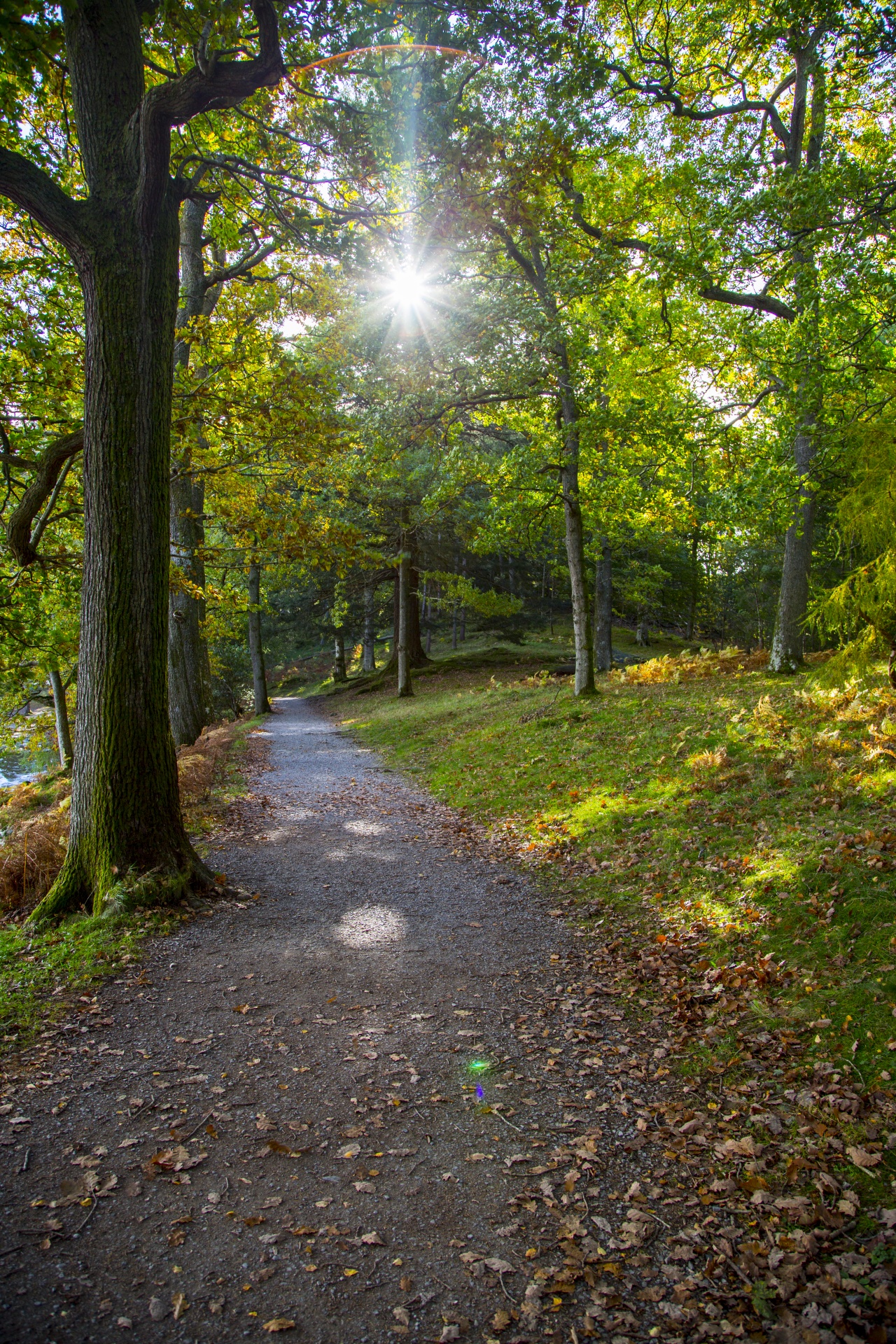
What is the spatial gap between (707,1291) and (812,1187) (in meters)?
0.81

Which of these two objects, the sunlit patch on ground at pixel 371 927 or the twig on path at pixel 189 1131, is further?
the sunlit patch on ground at pixel 371 927

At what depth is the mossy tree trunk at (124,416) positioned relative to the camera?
5.72 metres

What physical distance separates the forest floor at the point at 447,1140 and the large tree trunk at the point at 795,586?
25.7 feet

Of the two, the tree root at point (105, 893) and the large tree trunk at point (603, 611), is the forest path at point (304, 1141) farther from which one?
the large tree trunk at point (603, 611)

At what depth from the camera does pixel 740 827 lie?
271 inches

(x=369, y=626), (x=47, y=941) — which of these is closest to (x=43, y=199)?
(x=47, y=941)

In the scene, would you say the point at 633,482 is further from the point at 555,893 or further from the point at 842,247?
the point at 555,893

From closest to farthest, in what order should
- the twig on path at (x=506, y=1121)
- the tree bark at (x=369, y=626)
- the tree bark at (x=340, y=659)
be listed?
the twig on path at (x=506, y=1121), the tree bark at (x=369, y=626), the tree bark at (x=340, y=659)

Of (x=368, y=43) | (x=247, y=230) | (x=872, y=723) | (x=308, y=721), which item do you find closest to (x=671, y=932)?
(x=872, y=723)

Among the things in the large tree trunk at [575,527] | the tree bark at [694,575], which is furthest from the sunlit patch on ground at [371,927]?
the tree bark at [694,575]

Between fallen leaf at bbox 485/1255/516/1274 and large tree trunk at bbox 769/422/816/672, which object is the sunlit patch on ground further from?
large tree trunk at bbox 769/422/816/672

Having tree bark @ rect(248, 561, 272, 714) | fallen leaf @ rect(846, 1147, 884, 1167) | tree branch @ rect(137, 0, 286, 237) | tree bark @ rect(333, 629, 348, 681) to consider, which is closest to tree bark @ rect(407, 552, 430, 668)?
tree bark @ rect(248, 561, 272, 714)

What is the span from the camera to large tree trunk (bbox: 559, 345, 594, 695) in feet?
43.3

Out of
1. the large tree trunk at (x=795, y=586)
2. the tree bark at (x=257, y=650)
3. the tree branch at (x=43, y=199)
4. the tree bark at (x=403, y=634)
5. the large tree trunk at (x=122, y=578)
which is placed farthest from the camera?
the tree bark at (x=257, y=650)
